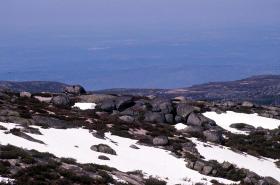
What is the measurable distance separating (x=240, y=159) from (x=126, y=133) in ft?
27.7

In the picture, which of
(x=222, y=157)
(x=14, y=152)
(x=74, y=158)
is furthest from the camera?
(x=222, y=157)

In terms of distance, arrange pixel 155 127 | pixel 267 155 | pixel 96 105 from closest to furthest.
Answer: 1. pixel 267 155
2. pixel 155 127
3. pixel 96 105

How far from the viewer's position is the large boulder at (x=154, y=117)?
183ft

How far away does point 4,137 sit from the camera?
31.7 metres

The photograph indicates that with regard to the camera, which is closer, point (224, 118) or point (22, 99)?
point (22, 99)

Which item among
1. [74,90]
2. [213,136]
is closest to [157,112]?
[213,136]

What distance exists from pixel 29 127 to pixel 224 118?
29815mm

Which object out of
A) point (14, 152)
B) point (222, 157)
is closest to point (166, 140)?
point (222, 157)

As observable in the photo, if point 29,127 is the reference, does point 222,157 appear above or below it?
below

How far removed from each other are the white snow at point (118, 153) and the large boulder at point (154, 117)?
14.7 meters

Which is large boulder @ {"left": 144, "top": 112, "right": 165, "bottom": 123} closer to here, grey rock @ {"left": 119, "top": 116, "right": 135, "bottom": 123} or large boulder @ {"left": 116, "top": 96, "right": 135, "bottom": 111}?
grey rock @ {"left": 119, "top": 116, "right": 135, "bottom": 123}

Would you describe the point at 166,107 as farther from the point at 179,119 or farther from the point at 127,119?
the point at 127,119

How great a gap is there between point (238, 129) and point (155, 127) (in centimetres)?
1162

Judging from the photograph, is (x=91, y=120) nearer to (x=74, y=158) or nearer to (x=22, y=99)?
(x=22, y=99)
